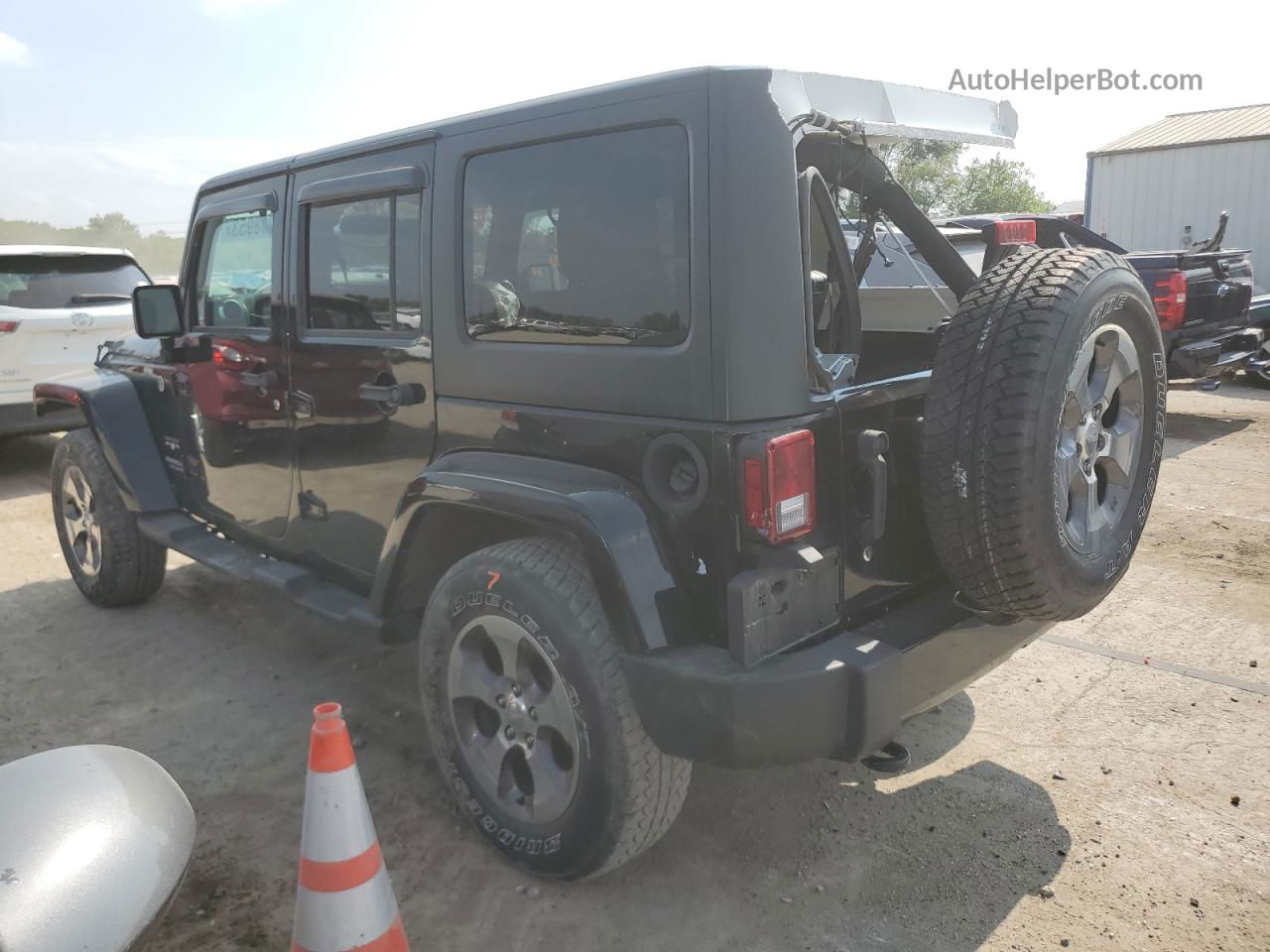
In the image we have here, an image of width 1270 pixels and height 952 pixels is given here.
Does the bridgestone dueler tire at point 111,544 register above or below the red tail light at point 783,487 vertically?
below

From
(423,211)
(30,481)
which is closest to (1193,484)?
(423,211)

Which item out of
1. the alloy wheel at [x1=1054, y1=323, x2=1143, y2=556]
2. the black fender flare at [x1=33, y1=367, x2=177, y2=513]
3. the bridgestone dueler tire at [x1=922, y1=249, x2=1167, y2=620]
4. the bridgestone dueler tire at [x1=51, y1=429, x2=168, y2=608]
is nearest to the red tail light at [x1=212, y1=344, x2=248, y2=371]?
the black fender flare at [x1=33, y1=367, x2=177, y2=513]

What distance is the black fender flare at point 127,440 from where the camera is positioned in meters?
4.34

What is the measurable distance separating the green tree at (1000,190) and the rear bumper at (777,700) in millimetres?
20703

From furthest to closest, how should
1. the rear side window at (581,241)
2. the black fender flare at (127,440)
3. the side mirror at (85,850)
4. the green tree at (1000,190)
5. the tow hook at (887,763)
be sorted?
1. the green tree at (1000,190)
2. the black fender flare at (127,440)
3. the tow hook at (887,763)
4. the rear side window at (581,241)
5. the side mirror at (85,850)

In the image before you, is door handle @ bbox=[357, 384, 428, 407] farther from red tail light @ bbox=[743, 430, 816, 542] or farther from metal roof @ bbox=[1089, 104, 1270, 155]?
metal roof @ bbox=[1089, 104, 1270, 155]

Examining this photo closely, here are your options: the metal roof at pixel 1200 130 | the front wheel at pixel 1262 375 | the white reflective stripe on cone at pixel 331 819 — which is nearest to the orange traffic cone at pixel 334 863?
the white reflective stripe on cone at pixel 331 819

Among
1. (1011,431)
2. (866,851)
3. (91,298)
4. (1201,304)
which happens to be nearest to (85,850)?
(866,851)

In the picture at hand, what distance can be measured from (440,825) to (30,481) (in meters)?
6.18

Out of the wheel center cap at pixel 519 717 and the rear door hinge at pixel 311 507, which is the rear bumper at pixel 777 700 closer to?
the wheel center cap at pixel 519 717

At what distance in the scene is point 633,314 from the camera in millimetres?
2367

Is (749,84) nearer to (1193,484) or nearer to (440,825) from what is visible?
(440,825)

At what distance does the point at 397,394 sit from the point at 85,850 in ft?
4.85

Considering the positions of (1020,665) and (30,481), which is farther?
(30,481)
